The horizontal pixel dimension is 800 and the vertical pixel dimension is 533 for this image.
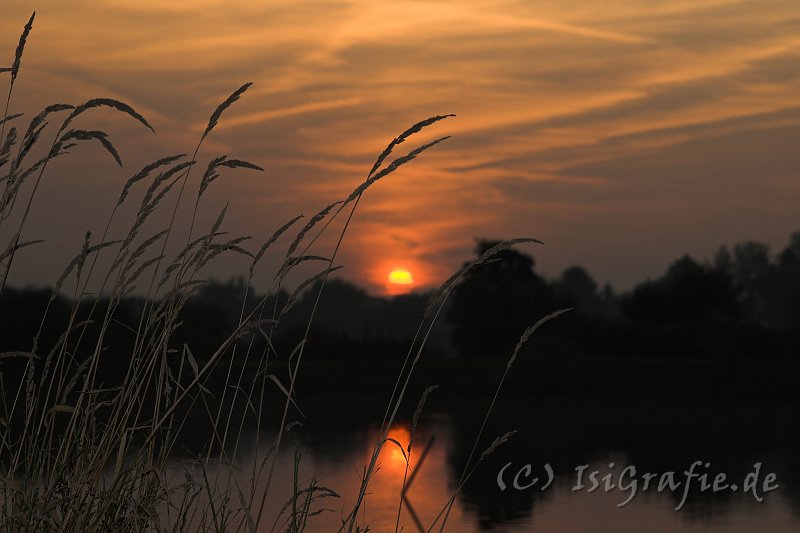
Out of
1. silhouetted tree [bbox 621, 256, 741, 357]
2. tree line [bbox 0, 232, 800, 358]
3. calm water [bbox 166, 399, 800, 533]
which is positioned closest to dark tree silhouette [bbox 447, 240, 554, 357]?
tree line [bbox 0, 232, 800, 358]

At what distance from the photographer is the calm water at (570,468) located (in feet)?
48.3

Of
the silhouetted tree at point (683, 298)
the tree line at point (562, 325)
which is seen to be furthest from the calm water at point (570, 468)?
the silhouetted tree at point (683, 298)

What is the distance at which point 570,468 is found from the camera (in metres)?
18.9

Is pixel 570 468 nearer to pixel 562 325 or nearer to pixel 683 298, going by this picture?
pixel 562 325

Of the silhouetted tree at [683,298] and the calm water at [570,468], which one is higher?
the silhouetted tree at [683,298]

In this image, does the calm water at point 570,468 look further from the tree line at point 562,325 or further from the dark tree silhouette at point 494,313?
the dark tree silhouette at point 494,313

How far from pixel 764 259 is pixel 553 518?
312 ft

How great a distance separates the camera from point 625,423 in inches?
1033

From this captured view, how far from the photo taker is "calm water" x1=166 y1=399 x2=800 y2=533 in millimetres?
14719

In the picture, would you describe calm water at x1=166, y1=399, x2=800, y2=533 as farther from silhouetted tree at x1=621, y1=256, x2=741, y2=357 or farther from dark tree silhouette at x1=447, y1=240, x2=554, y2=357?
silhouetted tree at x1=621, y1=256, x2=741, y2=357

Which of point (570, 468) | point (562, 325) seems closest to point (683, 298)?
point (562, 325)

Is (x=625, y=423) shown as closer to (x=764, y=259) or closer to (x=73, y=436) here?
(x=73, y=436)

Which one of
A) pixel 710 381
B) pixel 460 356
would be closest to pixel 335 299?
pixel 460 356

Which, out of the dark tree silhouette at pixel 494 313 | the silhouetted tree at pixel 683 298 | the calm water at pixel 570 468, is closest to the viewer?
the calm water at pixel 570 468
